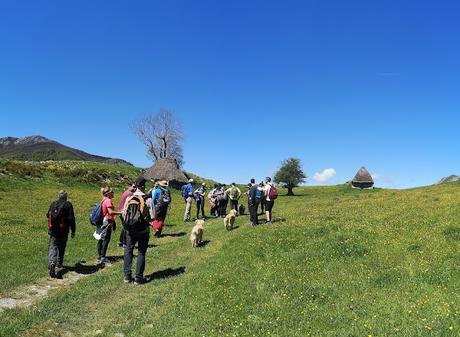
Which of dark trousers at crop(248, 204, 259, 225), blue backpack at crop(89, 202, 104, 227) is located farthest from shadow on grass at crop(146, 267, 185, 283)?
dark trousers at crop(248, 204, 259, 225)

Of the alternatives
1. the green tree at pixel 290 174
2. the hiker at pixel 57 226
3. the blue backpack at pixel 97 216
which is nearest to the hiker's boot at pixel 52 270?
the hiker at pixel 57 226

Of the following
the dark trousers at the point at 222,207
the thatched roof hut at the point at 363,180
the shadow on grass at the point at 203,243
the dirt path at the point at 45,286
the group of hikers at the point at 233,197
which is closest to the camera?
the dirt path at the point at 45,286

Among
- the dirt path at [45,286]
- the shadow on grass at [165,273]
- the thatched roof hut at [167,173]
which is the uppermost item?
the thatched roof hut at [167,173]

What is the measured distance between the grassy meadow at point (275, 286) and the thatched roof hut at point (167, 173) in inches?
1928

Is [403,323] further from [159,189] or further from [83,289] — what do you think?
[159,189]

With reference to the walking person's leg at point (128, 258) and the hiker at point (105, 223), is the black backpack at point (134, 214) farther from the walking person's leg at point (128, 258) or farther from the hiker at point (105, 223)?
the hiker at point (105, 223)

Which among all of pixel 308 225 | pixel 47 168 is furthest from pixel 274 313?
pixel 47 168

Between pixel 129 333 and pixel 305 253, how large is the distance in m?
7.45

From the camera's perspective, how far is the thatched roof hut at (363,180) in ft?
291

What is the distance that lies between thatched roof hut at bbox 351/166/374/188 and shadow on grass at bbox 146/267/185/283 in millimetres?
78210

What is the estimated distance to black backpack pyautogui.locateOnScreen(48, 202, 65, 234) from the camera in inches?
610

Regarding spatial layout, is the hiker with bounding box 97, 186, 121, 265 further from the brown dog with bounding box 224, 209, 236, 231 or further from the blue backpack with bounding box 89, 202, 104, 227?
→ the brown dog with bounding box 224, 209, 236, 231

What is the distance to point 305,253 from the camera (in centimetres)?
1526

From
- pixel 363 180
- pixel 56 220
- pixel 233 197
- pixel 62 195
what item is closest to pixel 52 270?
pixel 56 220
